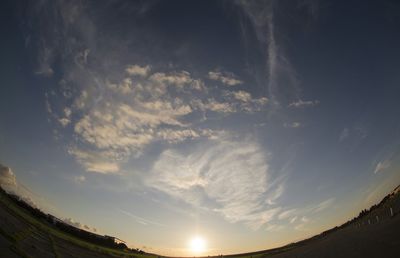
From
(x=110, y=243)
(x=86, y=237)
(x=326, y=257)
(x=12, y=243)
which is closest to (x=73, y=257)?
(x=12, y=243)

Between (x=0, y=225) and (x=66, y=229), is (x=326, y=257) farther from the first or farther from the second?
(x=66, y=229)

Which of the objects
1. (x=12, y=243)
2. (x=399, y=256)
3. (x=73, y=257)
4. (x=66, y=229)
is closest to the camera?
(x=399, y=256)

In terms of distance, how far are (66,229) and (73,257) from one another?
44857 millimetres

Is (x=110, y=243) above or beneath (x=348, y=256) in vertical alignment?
above

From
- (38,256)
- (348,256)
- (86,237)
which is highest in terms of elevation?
(86,237)

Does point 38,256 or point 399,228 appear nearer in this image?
point 399,228

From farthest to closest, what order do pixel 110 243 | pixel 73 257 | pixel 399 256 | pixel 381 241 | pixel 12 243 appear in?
1. pixel 110 243
2. pixel 73 257
3. pixel 12 243
4. pixel 381 241
5. pixel 399 256

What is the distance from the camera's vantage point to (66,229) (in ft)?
208

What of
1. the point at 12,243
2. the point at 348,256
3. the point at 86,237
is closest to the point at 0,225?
the point at 12,243

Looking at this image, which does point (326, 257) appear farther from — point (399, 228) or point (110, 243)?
point (110, 243)

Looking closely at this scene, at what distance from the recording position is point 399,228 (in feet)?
42.1

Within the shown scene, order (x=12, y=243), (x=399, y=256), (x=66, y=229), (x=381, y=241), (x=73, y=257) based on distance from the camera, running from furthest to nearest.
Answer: (x=66, y=229)
(x=73, y=257)
(x=12, y=243)
(x=381, y=241)
(x=399, y=256)

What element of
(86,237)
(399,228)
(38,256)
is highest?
(86,237)

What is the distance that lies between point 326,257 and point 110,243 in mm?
68931
